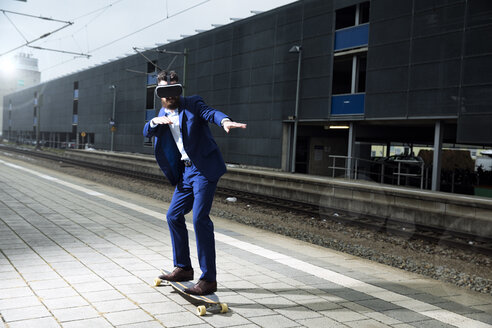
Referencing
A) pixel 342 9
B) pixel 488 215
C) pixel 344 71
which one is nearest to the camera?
pixel 488 215

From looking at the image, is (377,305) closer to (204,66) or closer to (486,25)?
(486,25)

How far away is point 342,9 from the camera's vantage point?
75.0ft

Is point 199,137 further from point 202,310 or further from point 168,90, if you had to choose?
point 202,310

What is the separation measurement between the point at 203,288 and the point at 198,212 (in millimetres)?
648

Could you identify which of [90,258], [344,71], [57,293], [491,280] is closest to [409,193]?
[491,280]

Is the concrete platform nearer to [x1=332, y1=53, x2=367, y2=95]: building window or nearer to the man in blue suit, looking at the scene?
the man in blue suit

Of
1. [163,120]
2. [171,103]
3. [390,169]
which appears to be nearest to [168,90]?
[171,103]

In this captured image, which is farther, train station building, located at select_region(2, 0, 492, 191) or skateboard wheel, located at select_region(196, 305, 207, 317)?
train station building, located at select_region(2, 0, 492, 191)

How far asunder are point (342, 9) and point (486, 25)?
813 centimetres

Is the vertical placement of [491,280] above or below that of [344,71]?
below

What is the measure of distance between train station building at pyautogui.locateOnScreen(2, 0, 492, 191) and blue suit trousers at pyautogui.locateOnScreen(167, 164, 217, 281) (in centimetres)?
1328

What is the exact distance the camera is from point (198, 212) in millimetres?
3879

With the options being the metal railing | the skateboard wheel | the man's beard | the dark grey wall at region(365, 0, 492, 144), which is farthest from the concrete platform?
the metal railing

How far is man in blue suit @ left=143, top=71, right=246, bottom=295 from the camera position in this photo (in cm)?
390
